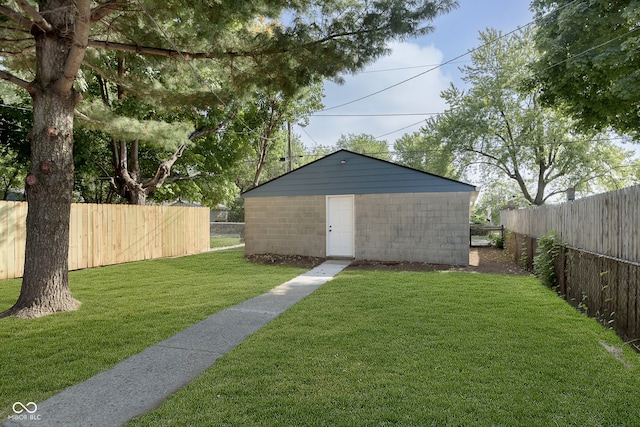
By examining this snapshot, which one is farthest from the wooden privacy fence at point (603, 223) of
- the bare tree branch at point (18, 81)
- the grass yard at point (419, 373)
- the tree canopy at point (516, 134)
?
the tree canopy at point (516, 134)

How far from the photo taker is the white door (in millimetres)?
10703

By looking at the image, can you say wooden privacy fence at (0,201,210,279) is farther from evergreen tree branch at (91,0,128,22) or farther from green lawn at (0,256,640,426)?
evergreen tree branch at (91,0,128,22)

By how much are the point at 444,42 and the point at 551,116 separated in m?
13.8

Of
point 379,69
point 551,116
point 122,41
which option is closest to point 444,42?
point 379,69

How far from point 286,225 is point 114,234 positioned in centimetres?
499

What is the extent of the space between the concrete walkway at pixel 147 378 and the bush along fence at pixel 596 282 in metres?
4.07

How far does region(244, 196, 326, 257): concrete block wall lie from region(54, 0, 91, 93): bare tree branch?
6.99 meters

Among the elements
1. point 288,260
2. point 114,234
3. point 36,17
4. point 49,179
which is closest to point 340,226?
point 288,260

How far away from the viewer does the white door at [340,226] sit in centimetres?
1070

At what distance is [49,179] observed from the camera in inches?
188

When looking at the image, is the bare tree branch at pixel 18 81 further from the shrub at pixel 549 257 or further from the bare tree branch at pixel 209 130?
the bare tree branch at pixel 209 130

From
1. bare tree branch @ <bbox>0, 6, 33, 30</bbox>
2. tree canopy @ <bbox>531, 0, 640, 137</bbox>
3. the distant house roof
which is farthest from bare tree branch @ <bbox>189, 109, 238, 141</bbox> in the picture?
tree canopy @ <bbox>531, 0, 640, 137</bbox>

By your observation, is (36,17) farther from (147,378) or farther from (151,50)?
(147,378)

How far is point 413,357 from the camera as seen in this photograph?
329 centimetres
